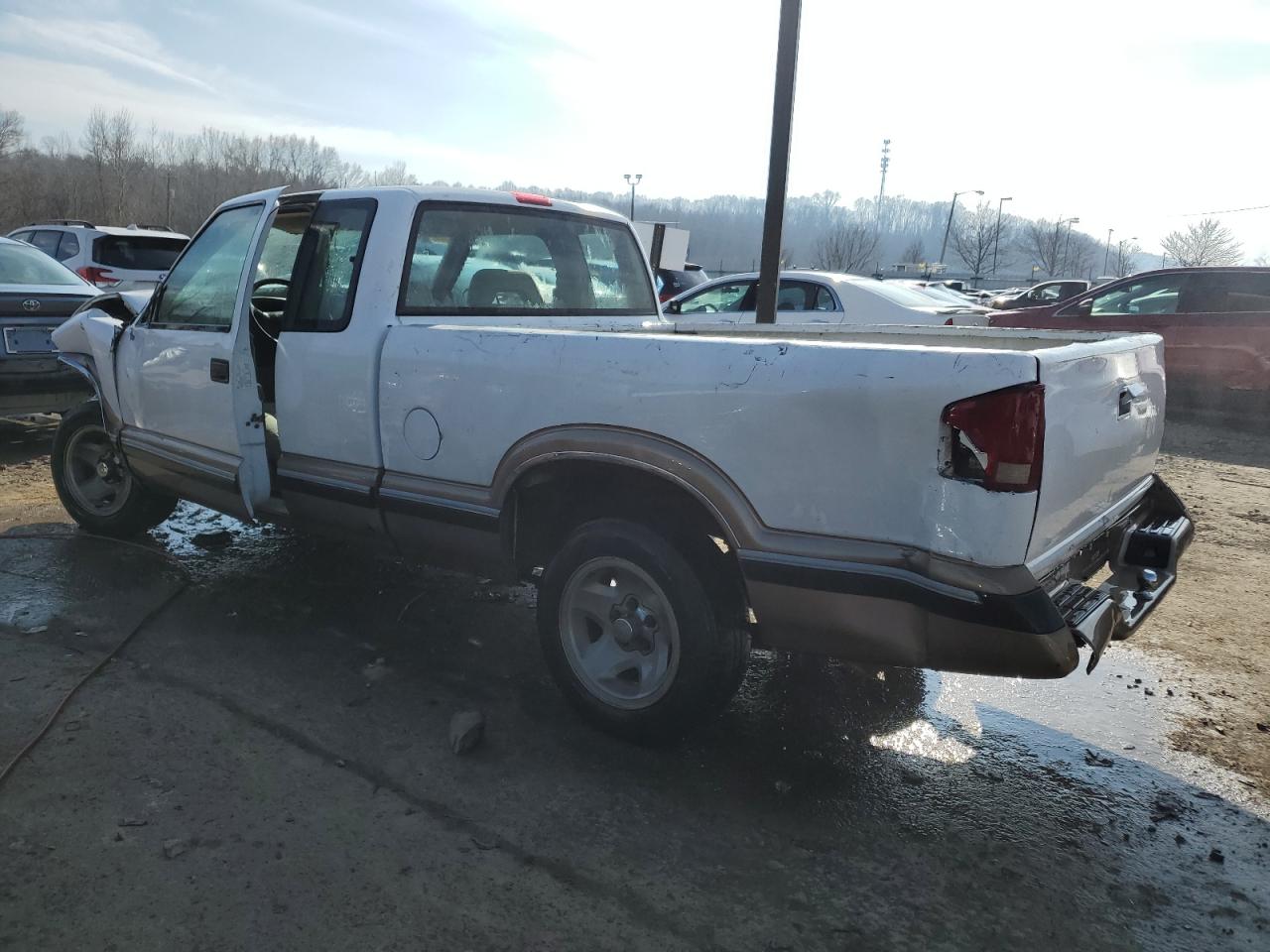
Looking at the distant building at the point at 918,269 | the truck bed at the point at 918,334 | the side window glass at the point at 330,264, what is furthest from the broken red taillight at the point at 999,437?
the distant building at the point at 918,269

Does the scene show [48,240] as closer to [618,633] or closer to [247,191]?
[618,633]

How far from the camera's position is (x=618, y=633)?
3184mm

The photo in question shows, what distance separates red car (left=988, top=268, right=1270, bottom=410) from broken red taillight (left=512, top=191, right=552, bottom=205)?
7.84 m

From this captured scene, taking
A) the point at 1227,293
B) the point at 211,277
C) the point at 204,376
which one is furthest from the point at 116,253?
the point at 1227,293

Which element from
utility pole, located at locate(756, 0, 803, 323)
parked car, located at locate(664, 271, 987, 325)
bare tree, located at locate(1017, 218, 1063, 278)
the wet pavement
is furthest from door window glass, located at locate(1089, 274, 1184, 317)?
bare tree, located at locate(1017, 218, 1063, 278)

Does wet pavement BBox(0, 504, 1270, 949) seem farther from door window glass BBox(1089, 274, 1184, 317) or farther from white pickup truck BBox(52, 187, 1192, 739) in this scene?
door window glass BBox(1089, 274, 1184, 317)

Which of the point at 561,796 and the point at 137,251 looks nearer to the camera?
the point at 561,796

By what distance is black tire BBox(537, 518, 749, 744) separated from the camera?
2926 mm

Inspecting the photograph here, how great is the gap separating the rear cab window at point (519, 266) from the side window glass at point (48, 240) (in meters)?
10.5

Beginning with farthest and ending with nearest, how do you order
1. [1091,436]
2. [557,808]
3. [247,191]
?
[247,191]
[557,808]
[1091,436]

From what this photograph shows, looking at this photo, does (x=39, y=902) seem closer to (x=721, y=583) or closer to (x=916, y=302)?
(x=721, y=583)

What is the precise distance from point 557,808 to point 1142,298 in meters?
10.4

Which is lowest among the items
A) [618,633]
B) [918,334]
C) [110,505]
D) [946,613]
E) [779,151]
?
[110,505]

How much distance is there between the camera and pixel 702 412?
279cm
